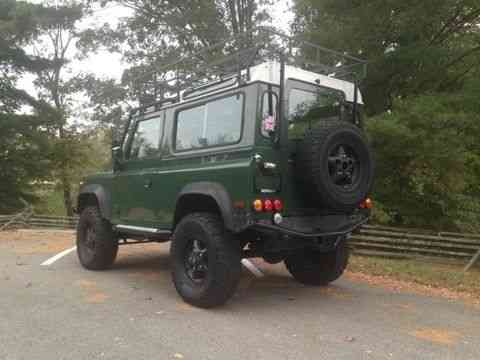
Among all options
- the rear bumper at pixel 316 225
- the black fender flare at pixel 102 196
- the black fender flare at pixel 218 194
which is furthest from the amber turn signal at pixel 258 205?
the black fender flare at pixel 102 196

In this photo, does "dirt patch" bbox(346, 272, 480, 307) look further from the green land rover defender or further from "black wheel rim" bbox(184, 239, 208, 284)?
"black wheel rim" bbox(184, 239, 208, 284)

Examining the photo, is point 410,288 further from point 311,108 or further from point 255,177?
point 255,177

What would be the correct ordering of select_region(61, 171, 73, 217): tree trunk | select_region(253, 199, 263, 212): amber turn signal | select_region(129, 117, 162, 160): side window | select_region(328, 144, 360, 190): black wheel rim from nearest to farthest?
select_region(253, 199, 263, 212): amber turn signal → select_region(328, 144, 360, 190): black wheel rim → select_region(129, 117, 162, 160): side window → select_region(61, 171, 73, 217): tree trunk

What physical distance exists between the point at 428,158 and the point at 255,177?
5.40m

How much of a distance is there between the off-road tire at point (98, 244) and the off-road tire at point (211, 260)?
82.2 inches

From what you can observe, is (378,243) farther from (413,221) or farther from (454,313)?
(454,313)

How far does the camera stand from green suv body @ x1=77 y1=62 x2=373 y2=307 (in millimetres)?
4277

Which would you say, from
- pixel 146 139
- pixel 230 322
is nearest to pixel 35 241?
pixel 146 139

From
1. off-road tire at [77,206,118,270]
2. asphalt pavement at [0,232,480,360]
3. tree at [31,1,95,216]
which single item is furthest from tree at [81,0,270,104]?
asphalt pavement at [0,232,480,360]

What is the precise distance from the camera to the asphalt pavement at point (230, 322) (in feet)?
11.3

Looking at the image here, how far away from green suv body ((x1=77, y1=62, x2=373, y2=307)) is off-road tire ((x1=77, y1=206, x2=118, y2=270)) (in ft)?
3.40

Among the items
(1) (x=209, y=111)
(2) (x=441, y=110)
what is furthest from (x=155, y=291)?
(2) (x=441, y=110)

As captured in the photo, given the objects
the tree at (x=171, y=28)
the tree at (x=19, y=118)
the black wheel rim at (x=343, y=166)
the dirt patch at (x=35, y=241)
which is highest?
the tree at (x=171, y=28)

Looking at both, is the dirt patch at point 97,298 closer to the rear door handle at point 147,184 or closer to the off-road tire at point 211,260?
the off-road tire at point 211,260
